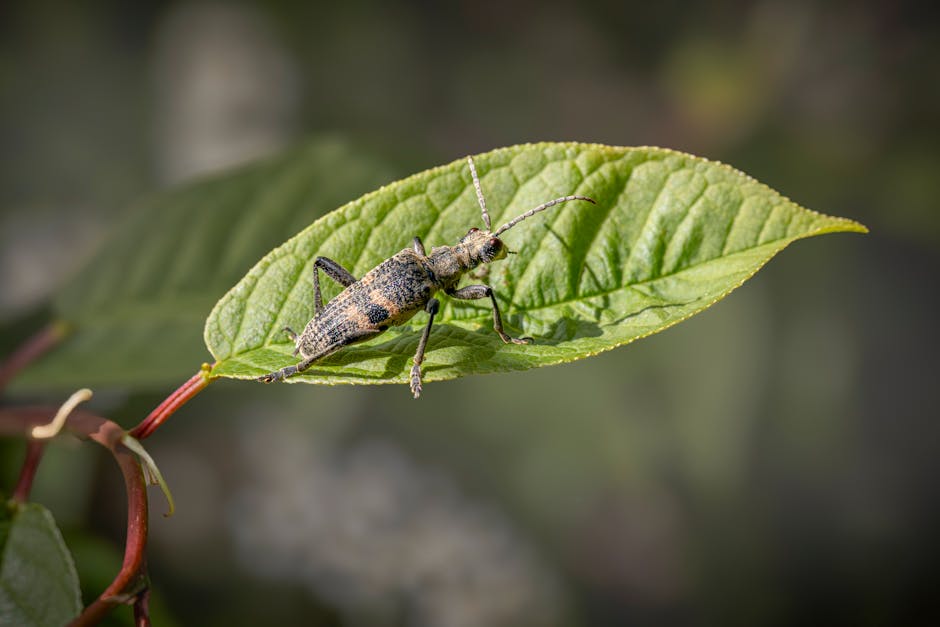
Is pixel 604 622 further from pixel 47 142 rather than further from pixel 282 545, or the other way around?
pixel 47 142

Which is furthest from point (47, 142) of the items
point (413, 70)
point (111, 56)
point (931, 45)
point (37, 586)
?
point (931, 45)

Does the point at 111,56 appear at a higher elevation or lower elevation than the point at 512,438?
higher

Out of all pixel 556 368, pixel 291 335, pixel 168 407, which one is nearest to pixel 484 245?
pixel 291 335

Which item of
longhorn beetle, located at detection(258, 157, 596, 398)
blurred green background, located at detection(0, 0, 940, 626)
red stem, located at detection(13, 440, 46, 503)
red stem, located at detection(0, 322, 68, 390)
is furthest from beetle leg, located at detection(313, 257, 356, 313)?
blurred green background, located at detection(0, 0, 940, 626)

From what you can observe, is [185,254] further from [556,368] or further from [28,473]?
[556,368]

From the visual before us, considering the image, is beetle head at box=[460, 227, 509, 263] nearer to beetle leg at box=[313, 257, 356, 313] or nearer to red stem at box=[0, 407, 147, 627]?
beetle leg at box=[313, 257, 356, 313]

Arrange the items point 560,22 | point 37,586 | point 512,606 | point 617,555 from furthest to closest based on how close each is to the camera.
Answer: point 560,22 → point 617,555 → point 512,606 → point 37,586

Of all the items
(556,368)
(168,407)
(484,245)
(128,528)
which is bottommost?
(556,368)
